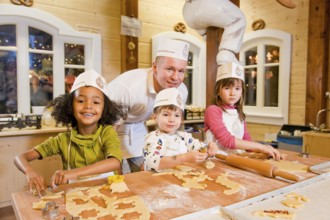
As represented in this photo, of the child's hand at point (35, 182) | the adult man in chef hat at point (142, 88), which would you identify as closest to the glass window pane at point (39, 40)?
the adult man in chef hat at point (142, 88)

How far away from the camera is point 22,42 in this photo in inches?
109

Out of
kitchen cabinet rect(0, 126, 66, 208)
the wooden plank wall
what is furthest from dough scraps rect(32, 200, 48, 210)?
the wooden plank wall

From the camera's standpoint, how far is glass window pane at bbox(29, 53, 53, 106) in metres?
2.90

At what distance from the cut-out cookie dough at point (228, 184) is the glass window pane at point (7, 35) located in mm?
2626

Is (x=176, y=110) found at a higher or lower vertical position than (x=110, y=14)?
lower

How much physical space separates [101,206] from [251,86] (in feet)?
11.8

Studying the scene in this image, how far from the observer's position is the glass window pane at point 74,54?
3.09m

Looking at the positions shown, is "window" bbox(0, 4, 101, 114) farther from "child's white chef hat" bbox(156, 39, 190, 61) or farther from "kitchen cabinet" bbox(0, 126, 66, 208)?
"child's white chef hat" bbox(156, 39, 190, 61)

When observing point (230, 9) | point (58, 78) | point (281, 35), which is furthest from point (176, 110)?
point (281, 35)

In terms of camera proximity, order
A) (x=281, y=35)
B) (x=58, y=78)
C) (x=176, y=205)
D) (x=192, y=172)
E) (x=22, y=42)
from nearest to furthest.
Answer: (x=176, y=205) → (x=192, y=172) → (x=22, y=42) → (x=58, y=78) → (x=281, y=35)

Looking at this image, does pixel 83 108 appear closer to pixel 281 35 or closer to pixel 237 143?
pixel 237 143

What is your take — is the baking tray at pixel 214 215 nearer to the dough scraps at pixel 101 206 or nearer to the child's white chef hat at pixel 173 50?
the dough scraps at pixel 101 206

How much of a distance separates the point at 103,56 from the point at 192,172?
2509 millimetres

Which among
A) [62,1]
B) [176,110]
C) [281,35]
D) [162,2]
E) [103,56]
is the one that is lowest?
[176,110]
